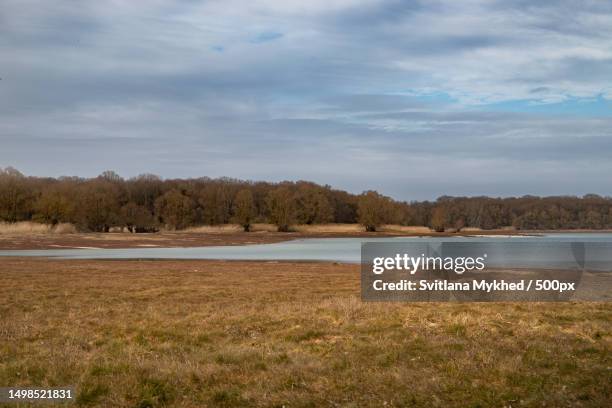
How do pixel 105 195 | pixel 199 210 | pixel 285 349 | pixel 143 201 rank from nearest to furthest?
pixel 285 349
pixel 105 195
pixel 199 210
pixel 143 201

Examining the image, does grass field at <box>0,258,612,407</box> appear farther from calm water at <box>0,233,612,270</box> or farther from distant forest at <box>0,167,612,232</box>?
distant forest at <box>0,167,612,232</box>

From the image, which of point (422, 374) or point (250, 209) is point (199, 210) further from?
point (422, 374)

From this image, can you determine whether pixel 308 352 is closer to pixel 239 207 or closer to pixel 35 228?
pixel 35 228

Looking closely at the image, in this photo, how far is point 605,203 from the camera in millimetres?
142875

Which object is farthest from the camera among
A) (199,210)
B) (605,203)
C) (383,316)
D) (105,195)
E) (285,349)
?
(605,203)

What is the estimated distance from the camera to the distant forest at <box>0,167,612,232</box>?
97.1 m

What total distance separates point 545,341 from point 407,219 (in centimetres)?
12264

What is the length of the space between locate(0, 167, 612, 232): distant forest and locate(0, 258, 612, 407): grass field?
82.3 metres

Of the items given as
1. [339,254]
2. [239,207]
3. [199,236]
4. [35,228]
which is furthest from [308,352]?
[239,207]

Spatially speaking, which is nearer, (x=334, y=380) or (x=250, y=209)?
(x=334, y=380)

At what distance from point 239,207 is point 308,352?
103m

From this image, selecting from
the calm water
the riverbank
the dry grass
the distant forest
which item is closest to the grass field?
the calm water

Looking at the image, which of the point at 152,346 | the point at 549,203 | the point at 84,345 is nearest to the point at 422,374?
the point at 152,346

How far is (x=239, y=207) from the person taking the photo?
111750 millimetres
